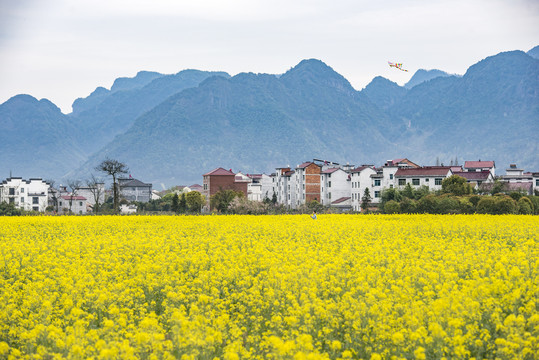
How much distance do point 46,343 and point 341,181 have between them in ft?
355

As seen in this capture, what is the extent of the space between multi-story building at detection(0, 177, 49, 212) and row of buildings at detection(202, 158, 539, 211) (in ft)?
103

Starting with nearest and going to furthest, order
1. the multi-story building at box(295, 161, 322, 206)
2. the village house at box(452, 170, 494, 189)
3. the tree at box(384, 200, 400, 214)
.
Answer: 1. the tree at box(384, 200, 400, 214)
2. the village house at box(452, 170, 494, 189)
3. the multi-story building at box(295, 161, 322, 206)

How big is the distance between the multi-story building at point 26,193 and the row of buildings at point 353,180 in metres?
31.5

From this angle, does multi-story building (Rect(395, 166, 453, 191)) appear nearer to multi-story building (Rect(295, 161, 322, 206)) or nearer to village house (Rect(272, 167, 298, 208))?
multi-story building (Rect(295, 161, 322, 206))

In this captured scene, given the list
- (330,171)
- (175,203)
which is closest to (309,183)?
(330,171)

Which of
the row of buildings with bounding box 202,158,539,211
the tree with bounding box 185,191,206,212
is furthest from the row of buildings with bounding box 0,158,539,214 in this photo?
the tree with bounding box 185,191,206,212

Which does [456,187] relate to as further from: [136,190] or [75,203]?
[136,190]

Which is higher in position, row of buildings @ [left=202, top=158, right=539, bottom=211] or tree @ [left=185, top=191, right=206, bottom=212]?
row of buildings @ [left=202, top=158, right=539, bottom=211]

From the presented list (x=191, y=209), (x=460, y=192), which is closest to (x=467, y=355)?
(x=460, y=192)

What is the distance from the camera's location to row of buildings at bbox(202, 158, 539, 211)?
296ft

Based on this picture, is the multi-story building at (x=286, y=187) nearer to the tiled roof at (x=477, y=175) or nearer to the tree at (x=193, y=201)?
the tiled roof at (x=477, y=175)

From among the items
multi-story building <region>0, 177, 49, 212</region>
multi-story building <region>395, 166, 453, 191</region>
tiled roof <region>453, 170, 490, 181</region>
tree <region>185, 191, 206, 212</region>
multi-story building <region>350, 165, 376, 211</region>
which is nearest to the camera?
tree <region>185, 191, 206, 212</region>

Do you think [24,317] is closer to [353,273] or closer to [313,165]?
[353,273]

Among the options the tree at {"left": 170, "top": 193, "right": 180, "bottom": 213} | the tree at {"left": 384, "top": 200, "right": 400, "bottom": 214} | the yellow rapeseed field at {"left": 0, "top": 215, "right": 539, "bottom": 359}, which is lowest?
the yellow rapeseed field at {"left": 0, "top": 215, "right": 539, "bottom": 359}
